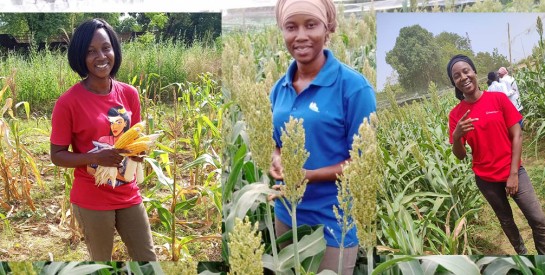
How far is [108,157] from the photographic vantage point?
7.79ft

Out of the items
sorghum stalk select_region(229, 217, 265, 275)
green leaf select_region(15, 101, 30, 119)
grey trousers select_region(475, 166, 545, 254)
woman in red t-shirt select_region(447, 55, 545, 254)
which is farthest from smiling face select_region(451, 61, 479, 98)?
green leaf select_region(15, 101, 30, 119)

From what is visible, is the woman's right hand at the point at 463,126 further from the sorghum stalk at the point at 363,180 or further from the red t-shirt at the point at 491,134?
the sorghum stalk at the point at 363,180

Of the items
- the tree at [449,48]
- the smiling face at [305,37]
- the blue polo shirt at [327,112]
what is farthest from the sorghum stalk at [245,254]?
the tree at [449,48]

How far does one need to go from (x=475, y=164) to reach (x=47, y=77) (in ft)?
6.24

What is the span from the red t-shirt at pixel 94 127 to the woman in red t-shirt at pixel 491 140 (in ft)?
4.49

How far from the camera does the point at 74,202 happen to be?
8.10 ft

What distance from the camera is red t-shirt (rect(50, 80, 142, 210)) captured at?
236cm

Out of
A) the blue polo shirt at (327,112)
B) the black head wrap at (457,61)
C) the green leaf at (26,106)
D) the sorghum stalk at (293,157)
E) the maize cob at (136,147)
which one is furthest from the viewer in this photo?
the green leaf at (26,106)

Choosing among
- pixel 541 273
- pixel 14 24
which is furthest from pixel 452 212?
pixel 14 24

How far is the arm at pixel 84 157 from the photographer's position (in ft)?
7.80

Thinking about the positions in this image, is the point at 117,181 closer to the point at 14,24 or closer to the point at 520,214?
the point at 14,24

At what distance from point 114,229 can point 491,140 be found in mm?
1664

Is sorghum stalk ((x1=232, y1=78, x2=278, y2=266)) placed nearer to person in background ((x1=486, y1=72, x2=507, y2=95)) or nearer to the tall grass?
the tall grass

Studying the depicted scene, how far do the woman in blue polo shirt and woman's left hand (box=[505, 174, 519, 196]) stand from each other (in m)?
0.68
